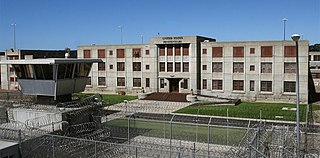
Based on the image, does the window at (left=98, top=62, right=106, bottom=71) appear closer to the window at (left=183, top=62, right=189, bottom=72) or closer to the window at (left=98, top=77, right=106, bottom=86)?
the window at (left=98, top=77, right=106, bottom=86)

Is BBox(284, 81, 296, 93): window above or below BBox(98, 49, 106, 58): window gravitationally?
below

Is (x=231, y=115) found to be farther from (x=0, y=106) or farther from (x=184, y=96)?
(x=0, y=106)

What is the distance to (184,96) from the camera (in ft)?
162

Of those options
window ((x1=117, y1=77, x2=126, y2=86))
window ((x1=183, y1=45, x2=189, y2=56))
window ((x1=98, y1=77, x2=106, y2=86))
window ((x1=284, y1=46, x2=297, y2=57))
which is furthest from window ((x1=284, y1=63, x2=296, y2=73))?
window ((x1=98, y1=77, x2=106, y2=86))

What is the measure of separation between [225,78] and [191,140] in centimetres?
2592

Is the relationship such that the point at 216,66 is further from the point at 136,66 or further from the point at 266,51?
the point at 136,66

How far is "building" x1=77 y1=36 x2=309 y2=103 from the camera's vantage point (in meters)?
46.2

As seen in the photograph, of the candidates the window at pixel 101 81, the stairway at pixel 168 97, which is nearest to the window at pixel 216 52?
the stairway at pixel 168 97

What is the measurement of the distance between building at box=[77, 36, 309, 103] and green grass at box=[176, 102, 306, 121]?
15.0 ft

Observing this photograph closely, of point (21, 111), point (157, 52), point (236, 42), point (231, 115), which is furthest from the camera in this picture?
point (157, 52)

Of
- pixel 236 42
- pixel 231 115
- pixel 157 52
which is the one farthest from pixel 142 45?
pixel 231 115

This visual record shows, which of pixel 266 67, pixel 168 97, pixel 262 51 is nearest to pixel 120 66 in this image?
pixel 168 97

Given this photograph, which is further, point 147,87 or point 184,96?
point 147,87

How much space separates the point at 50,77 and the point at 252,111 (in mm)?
22774
